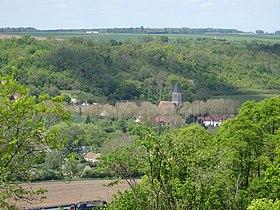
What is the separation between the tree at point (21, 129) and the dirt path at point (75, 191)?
89.4 ft

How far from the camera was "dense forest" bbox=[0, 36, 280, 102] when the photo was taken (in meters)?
101

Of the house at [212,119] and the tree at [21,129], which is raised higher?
the tree at [21,129]

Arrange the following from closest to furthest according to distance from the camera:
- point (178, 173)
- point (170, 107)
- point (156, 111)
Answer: point (178, 173) → point (156, 111) → point (170, 107)

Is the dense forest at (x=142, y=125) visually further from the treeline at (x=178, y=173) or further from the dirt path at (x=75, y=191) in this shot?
the dirt path at (x=75, y=191)

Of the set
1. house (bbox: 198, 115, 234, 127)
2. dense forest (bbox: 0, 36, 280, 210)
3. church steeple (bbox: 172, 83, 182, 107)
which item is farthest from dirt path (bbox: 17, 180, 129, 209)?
church steeple (bbox: 172, 83, 182, 107)

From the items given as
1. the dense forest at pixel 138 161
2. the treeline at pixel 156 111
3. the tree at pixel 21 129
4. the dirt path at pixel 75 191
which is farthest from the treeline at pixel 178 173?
the treeline at pixel 156 111

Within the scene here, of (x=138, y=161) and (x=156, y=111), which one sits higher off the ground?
(x=138, y=161)

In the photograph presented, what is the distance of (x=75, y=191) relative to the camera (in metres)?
45.8

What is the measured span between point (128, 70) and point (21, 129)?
103013 mm

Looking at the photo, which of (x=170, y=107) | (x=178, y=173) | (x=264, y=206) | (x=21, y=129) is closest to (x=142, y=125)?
(x=178, y=173)

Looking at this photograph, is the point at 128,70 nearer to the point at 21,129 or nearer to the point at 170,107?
the point at 170,107

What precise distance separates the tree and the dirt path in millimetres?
27243

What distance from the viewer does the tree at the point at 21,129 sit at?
13.2 meters

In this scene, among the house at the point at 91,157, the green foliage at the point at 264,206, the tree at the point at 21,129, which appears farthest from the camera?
the house at the point at 91,157
